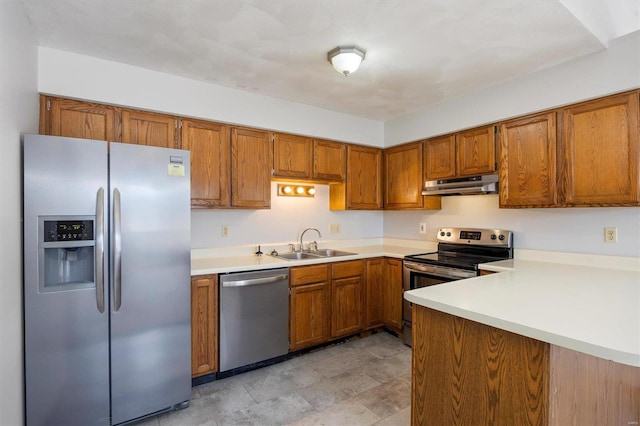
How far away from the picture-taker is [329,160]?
3473mm

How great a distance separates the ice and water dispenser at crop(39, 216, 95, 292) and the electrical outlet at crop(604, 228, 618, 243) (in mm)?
3445

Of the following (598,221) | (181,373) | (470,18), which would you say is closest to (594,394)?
(598,221)

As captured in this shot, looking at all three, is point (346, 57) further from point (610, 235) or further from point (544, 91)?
point (610, 235)

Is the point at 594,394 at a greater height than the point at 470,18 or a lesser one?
lesser

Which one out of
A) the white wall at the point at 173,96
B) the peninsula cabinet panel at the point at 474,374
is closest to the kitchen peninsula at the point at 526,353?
the peninsula cabinet panel at the point at 474,374

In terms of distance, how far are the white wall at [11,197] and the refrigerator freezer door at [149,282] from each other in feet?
1.37

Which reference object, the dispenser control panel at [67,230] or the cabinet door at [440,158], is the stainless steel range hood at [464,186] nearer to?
the cabinet door at [440,158]

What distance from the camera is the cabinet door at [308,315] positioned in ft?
9.36

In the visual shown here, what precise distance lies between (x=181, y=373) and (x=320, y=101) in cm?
260

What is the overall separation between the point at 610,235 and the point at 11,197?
3712mm

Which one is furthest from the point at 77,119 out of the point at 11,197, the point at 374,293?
the point at 374,293

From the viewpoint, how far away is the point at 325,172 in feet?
11.3

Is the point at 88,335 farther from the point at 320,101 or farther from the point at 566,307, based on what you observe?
the point at 320,101

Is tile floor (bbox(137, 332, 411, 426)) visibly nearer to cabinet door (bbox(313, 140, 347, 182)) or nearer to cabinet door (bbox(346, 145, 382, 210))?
cabinet door (bbox(346, 145, 382, 210))
